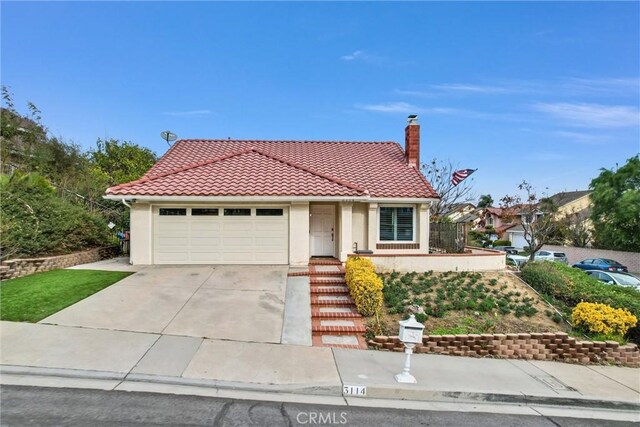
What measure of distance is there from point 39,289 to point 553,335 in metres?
12.9

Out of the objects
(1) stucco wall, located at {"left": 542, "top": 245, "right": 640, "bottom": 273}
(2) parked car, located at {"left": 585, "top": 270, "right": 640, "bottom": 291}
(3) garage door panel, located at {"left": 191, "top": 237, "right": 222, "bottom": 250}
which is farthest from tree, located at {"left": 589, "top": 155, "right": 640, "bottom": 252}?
(3) garage door panel, located at {"left": 191, "top": 237, "right": 222, "bottom": 250}

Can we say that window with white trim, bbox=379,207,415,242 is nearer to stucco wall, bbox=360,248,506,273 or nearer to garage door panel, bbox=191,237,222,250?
stucco wall, bbox=360,248,506,273

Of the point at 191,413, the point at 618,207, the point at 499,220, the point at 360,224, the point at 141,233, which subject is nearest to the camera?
the point at 191,413

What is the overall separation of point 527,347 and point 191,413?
7367 mm

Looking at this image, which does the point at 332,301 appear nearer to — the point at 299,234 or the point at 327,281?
the point at 327,281

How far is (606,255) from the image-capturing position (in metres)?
30.2

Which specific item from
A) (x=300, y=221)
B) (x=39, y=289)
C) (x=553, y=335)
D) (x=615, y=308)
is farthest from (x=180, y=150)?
(x=615, y=308)

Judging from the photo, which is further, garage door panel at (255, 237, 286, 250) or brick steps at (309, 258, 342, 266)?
garage door panel at (255, 237, 286, 250)

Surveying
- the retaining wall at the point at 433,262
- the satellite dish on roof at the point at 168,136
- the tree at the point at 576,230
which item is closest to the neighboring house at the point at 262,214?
the retaining wall at the point at 433,262

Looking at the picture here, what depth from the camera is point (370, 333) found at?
8.17m

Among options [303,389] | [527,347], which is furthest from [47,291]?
[527,347]

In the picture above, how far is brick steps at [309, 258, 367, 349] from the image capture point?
7.89m

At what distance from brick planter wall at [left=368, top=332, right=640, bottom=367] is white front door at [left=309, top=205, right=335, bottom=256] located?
6.76 metres

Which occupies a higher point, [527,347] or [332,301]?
[332,301]
